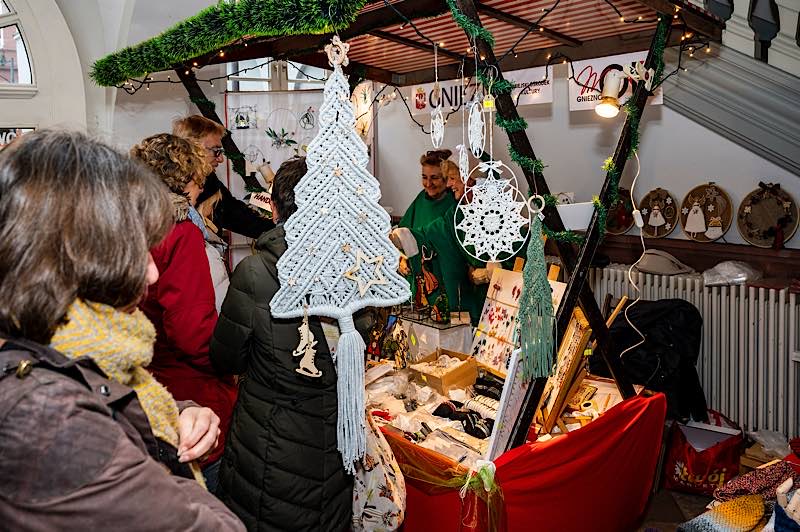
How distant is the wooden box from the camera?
2.83 metres

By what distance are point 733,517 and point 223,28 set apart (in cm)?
302

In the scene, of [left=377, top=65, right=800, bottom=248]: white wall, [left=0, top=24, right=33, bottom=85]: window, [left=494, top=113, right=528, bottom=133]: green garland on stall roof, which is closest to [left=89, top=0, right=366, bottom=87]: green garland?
[left=494, top=113, right=528, bottom=133]: green garland on stall roof

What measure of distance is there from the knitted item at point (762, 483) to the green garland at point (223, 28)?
2.18 m

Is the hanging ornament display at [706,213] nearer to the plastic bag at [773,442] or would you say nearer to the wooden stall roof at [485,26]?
the plastic bag at [773,442]

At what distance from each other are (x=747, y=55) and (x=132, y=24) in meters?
4.17

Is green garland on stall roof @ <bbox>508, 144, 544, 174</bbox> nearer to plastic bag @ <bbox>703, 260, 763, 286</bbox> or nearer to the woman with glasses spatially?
the woman with glasses

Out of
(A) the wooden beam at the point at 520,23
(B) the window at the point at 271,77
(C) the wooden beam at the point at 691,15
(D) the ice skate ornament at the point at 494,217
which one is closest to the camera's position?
(D) the ice skate ornament at the point at 494,217

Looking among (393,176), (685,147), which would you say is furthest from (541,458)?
(393,176)

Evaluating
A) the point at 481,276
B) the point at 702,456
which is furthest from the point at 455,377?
the point at 702,456

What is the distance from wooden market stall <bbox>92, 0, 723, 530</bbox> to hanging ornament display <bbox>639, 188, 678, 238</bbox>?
1175 mm

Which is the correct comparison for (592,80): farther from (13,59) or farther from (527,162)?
(13,59)

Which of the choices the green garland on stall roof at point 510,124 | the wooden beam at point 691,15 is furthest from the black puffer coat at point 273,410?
the wooden beam at point 691,15

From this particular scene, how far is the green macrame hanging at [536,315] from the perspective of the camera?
2150 millimetres

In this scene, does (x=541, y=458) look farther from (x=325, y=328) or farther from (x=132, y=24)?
(x=132, y=24)
